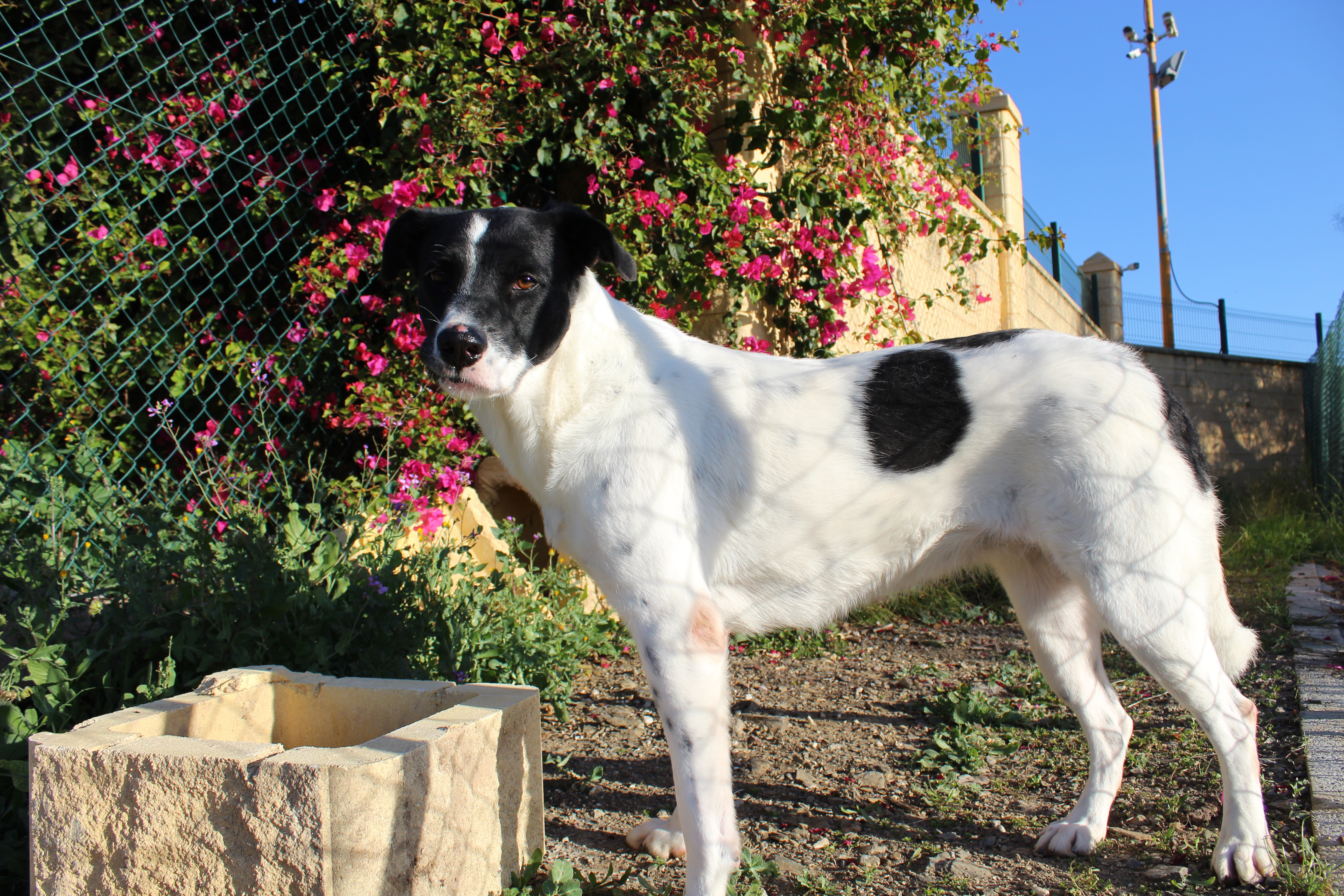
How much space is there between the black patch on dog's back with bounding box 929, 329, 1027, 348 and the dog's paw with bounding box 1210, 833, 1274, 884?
136 centimetres

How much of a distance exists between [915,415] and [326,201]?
2.84 meters

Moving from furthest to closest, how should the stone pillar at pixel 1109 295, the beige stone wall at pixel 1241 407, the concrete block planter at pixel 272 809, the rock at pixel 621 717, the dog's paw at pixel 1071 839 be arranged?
the stone pillar at pixel 1109 295 → the beige stone wall at pixel 1241 407 → the rock at pixel 621 717 → the dog's paw at pixel 1071 839 → the concrete block planter at pixel 272 809

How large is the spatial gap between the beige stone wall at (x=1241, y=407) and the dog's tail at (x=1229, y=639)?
8806 mm

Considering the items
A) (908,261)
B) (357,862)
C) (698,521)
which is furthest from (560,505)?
(908,261)

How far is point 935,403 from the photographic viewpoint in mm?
2209

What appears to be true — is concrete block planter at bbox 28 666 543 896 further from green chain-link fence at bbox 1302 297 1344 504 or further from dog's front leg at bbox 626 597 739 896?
green chain-link fence at bbox 1302 297 1344 504

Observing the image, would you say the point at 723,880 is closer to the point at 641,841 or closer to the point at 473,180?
the point at 641,841

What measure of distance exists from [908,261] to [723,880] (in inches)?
186

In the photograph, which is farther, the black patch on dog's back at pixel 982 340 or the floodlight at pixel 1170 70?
the floodlight at pixel 1170 70

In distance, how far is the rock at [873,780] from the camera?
2.67 m

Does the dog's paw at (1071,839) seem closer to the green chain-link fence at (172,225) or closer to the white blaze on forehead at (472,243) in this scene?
the white blaze on forehead at (472,243)

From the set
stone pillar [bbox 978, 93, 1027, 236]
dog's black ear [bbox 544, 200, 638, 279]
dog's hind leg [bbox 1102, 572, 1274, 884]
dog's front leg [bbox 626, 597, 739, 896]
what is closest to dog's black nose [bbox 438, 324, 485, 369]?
dog's black ear [bbox 544, 200, 638, 279]

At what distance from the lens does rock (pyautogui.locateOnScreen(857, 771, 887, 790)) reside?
105 inches

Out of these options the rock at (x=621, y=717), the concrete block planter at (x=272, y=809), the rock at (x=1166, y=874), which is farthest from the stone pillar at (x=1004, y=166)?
the concrete block planter at (x=272, y=809)
